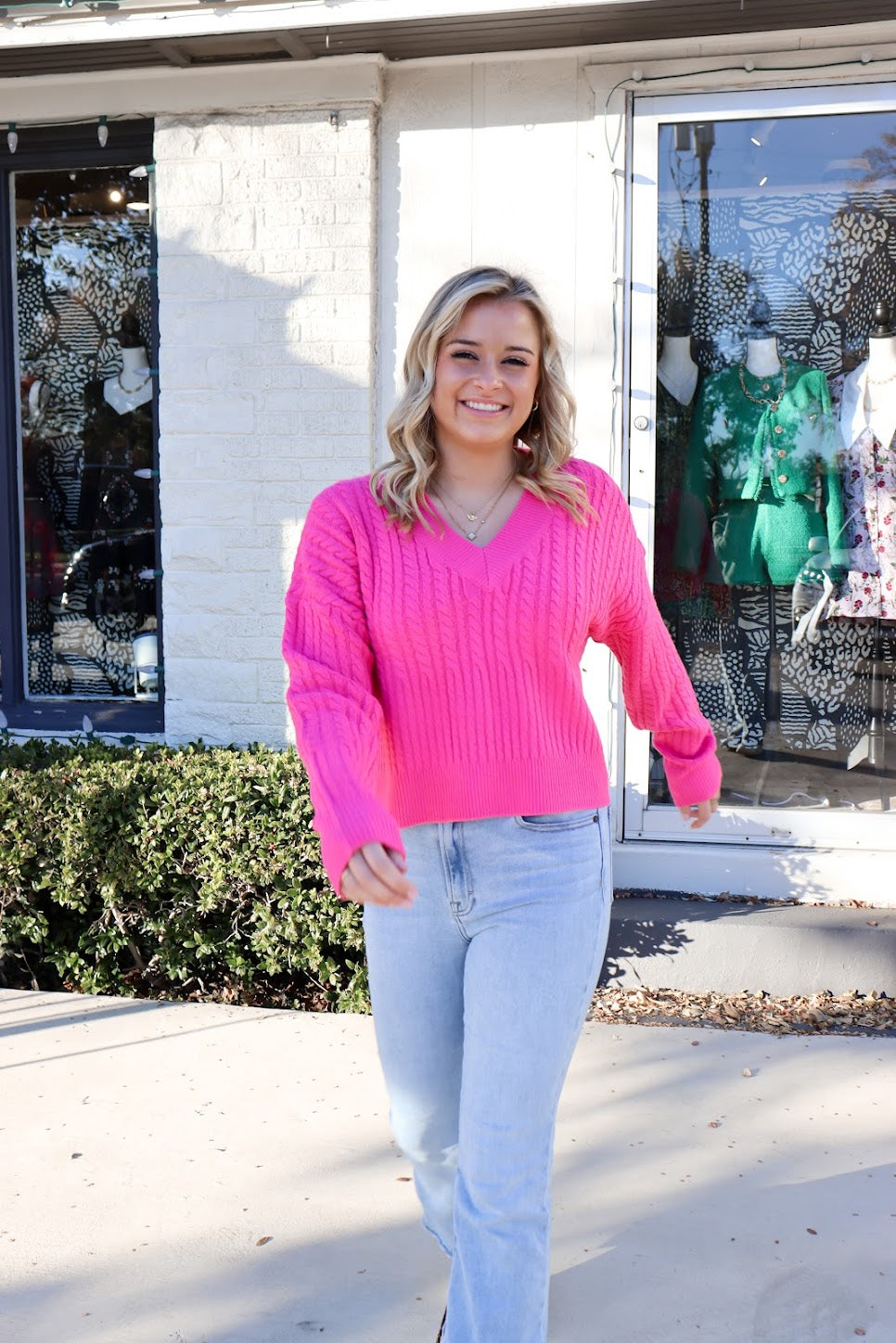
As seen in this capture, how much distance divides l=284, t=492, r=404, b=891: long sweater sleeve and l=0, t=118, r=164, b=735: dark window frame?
3.28 m

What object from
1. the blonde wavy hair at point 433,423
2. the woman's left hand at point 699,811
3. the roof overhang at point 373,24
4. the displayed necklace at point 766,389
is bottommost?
the woman's left hand at point 699,811

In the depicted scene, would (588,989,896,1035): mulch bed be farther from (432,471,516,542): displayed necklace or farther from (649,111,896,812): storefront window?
(432,471,516,542): displayed necklace

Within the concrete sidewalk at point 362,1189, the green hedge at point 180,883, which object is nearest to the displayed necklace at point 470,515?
the concrete sidewalk at point 362,1189

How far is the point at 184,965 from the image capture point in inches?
166

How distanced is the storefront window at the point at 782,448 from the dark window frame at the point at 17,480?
80.9 inches

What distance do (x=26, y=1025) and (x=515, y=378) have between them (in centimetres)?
278

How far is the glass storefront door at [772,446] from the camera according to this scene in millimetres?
4633

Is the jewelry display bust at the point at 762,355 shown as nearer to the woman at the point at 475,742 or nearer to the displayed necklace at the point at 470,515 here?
the woman at the point at 475,742

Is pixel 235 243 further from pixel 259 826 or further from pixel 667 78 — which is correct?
pixel 259 826

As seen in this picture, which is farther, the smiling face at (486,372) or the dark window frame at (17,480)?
the dark window frame at (17,480)

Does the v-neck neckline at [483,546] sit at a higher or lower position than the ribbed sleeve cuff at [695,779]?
higher

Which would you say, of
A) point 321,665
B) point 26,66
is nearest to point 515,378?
point 321,665

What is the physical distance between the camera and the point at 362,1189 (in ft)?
9.76

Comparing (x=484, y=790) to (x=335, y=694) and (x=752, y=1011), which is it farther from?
(x=752, y=1011)
